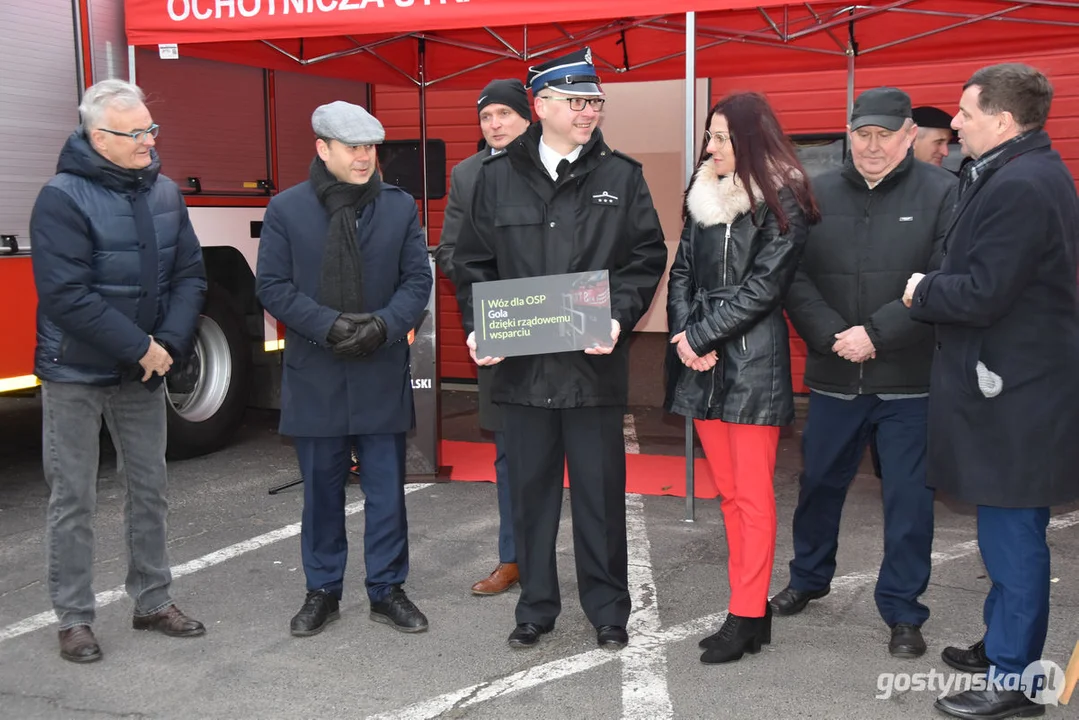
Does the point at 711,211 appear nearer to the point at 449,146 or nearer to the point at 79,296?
the point at 79,296

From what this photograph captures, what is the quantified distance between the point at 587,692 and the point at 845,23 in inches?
199

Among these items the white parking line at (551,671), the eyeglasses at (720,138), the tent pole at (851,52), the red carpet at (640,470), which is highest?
the tent pole at (851,52)

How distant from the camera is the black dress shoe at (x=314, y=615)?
3.93 m

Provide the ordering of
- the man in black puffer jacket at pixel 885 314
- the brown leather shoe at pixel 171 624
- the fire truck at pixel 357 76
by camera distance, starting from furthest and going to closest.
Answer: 1. the fire truck at pixel 357 76
2. the brown leather shoe at pixel 171 624
3. the man in black puffer jacket at pixel 885 314

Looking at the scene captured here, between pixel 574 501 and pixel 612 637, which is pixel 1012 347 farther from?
pixel 612 637

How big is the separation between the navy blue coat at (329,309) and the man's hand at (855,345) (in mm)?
1521

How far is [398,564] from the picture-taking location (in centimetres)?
407

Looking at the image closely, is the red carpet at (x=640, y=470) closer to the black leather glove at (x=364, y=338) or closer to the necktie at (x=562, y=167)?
the black leather glove at (x=364, y=338)

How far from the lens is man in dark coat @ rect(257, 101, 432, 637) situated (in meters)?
3.83

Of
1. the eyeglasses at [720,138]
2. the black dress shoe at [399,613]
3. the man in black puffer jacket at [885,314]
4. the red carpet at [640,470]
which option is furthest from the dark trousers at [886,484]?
the red carpet at [640,470]

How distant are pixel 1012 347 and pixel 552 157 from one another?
1577 millimetres

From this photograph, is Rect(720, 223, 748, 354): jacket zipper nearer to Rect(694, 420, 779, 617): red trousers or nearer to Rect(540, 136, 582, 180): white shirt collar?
Rect(694, 420, 779, 617): red trousers

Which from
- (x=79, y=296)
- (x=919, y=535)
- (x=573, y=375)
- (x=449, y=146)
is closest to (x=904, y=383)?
(x=919, y=535)

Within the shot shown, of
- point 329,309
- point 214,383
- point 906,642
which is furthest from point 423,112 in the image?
point 906,642
